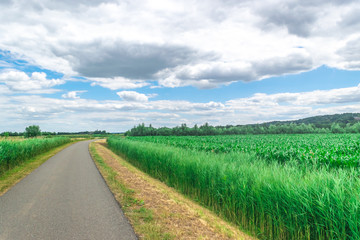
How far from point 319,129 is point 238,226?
111 metres

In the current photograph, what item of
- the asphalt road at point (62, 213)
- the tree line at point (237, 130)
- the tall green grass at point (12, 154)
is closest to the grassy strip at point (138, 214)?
the asphalt road at point (62, 213)

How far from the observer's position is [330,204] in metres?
4.69

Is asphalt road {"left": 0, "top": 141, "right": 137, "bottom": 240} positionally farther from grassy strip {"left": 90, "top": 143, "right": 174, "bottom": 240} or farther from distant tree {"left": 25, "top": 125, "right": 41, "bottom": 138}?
distant tree {"left": 25, "top": 125, "right": 41, "bottom": 138}

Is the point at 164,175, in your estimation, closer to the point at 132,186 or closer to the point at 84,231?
the point at 132,186

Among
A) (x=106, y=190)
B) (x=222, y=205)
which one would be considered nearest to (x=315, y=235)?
(x=222, y=205)

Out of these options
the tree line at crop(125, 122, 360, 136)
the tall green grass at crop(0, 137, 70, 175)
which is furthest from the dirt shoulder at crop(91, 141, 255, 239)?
the tree line at crop(125, 122, 360, 136)

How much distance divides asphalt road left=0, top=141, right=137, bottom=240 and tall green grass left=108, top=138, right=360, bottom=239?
373cm

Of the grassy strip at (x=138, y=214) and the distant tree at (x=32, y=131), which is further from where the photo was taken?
the distant tree at (x=32, y=131)

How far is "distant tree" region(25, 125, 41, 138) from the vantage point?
285 ft

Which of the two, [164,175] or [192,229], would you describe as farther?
[164,175]

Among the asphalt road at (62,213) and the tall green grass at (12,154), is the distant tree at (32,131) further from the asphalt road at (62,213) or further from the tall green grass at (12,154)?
the asphalt road at (62,213)

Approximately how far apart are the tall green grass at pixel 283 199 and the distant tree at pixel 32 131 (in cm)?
9760

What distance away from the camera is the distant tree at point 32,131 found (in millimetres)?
86938

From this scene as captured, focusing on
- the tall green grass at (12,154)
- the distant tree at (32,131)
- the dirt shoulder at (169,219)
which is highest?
the distant tree at (32,131)
